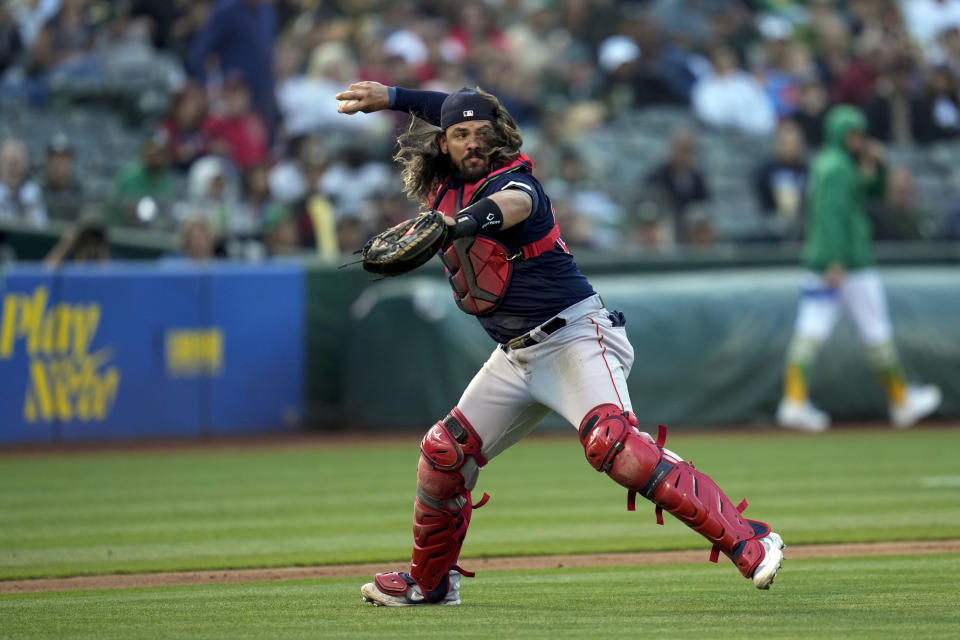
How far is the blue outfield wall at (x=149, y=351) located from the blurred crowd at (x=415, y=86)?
0.56 meters

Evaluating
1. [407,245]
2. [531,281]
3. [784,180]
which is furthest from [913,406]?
[407,245]

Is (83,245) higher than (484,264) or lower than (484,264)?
lower

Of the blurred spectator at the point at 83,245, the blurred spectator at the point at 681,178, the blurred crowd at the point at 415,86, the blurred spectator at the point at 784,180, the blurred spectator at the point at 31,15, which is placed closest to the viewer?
the blurred spectator at the point at 83,245

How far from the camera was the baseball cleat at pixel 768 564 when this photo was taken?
5.07 m

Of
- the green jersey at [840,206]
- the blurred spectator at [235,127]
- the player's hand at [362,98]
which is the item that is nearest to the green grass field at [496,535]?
the green jersey at [840,206]

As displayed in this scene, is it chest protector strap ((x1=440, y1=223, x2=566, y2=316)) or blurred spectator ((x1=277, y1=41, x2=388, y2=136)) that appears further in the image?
blurred spectator ((x1=277, y1=41, x2=388, y2=136))

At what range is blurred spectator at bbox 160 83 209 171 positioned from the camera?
15.8 m

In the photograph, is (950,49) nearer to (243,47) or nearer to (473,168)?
(243,47)

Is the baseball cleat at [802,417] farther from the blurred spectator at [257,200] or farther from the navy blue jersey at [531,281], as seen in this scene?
the navy blue jersey at [531,281]

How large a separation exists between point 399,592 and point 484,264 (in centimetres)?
140

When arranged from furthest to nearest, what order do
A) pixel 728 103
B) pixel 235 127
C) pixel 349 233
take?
pixel 728 103, pixel 235 127, pixel 349 233

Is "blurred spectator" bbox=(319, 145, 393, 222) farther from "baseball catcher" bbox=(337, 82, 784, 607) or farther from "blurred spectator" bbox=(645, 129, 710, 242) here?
"baseball catcher" bbox=(337, 82, 784, 607)

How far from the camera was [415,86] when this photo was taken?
1745 centimetres

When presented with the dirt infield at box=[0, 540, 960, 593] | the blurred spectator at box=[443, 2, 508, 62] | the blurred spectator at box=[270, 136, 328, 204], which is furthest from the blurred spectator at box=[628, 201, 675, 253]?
the dirt infield at box=[0, 540, 960, 593]
